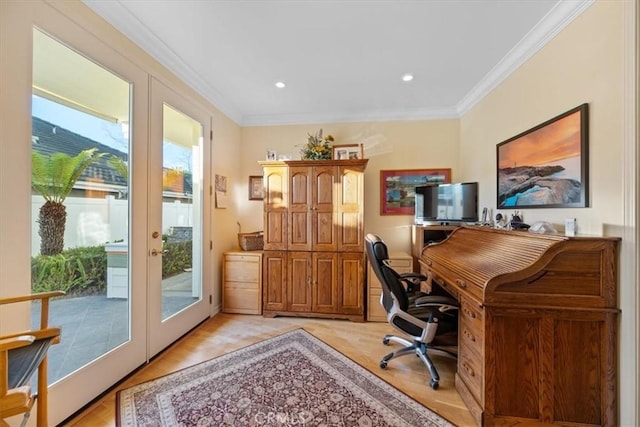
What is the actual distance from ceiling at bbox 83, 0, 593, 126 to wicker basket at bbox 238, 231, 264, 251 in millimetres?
1737

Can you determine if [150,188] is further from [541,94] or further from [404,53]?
[541,94]

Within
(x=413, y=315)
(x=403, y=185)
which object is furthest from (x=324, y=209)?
(x=413, y=315)

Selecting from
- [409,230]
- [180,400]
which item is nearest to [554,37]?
[409,230]

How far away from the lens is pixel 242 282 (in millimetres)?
3393

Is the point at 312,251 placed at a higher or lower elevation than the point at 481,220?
lower

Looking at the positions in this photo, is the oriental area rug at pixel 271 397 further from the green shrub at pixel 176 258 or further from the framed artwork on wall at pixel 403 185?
the framed artwork on wall at pixel 403 185

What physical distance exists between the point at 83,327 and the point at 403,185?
361 cm

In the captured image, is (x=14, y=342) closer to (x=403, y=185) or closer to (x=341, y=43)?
(x=341, y=43)

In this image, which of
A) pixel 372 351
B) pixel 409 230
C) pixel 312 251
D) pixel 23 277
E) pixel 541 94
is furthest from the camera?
pixel 409 230

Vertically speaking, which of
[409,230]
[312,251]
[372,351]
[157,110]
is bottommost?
[372,351]

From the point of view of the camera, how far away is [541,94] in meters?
2.07

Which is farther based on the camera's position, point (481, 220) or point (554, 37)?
point (481, 220)

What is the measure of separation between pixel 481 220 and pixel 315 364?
2.34 m

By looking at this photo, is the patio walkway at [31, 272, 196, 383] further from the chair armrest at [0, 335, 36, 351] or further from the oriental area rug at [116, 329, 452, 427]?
the chair armrest at [0, 335, 36, 351]
